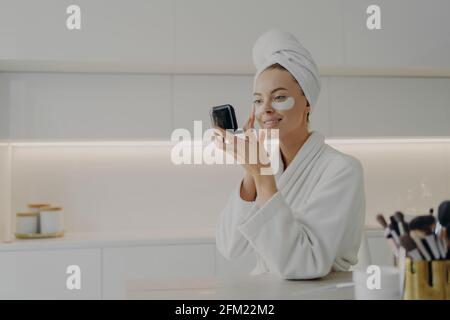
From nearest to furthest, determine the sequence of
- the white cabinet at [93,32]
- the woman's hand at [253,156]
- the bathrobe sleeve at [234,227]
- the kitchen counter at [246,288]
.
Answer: the kitchen counter at [246,288], the woman's hand at [253,156], the bathrobe sleeve at [234,227], the white cabinet at [93,32]

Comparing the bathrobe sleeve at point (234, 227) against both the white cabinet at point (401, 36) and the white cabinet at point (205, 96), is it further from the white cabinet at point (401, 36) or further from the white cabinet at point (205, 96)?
the white cabinet at point (401, 36)

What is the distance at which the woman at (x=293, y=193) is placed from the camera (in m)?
1.08

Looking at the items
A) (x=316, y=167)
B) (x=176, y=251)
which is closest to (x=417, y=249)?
(x=316, y=167)

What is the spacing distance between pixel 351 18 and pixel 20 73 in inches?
71.6

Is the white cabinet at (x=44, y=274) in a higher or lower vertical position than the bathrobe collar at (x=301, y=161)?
lower

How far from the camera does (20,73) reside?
2.62 meters

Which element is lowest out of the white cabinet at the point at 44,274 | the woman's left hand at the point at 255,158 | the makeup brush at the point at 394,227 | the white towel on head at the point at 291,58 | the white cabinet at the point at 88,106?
the white cabinet at the point at 44,274

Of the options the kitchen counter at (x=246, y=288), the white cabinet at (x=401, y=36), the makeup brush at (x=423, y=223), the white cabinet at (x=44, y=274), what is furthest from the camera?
the white cabinet at (x=401, y=36)

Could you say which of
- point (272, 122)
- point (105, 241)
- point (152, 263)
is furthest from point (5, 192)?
point (272, 122)

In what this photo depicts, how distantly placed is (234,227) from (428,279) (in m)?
0.60

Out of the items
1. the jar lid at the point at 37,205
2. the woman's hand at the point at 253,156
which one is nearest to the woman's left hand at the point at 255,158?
the woman's hand at the point at 253,156

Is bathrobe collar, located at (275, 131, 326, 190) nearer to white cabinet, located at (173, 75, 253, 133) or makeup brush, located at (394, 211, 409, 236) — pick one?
makeup brush, located at (394, 211, 409, 236)

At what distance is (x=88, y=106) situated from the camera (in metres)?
2.62

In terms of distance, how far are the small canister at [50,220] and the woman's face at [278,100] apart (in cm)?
162
